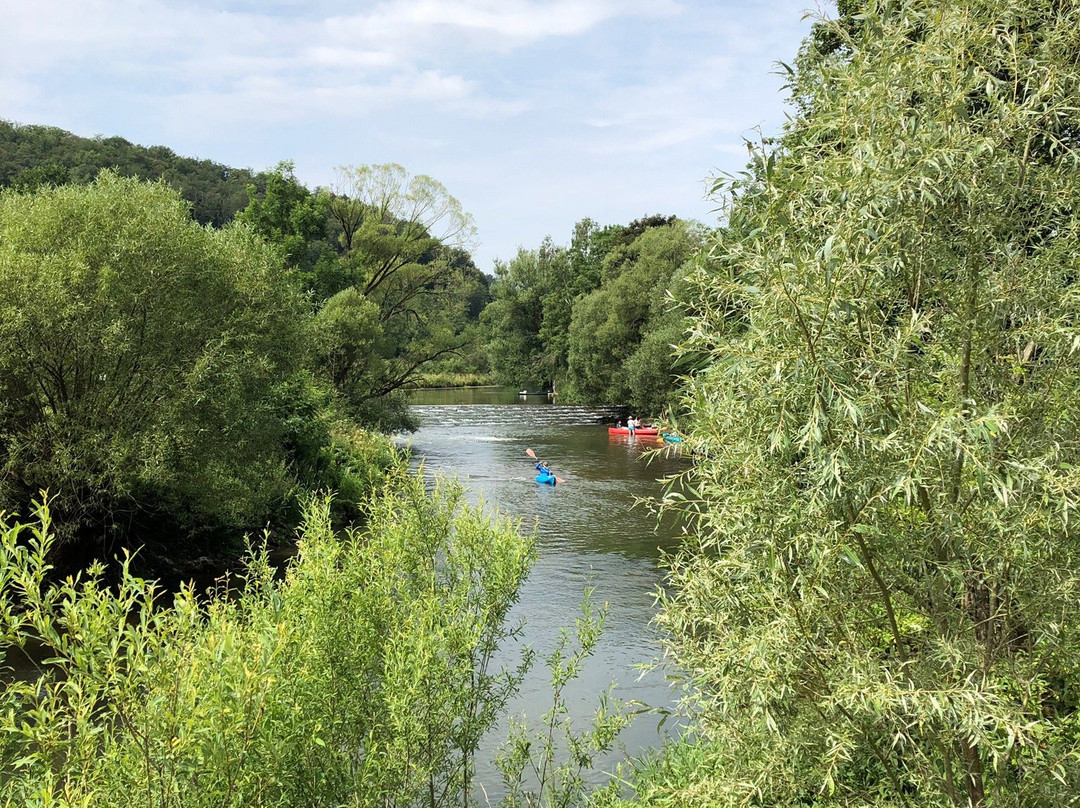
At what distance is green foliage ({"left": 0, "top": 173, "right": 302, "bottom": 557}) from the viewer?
13.9 metres

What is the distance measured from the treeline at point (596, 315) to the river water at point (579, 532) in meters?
3.33

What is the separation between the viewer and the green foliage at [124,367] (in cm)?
1393

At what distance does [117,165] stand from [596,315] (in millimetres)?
31835

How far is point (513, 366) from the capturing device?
6512cm

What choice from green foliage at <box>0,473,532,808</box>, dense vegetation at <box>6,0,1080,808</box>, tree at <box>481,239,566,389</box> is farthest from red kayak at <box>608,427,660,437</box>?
dense vegetation at <box>6,0,1080,808</box>

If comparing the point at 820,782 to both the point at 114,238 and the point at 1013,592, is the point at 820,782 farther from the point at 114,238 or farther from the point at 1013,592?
the point at 114,238

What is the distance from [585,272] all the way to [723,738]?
59251mm

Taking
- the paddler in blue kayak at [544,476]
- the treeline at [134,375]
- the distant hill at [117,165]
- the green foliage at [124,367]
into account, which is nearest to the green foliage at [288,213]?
the distant hill at [117,165]

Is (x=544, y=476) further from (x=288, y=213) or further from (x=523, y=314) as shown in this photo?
(x=523, y=314)

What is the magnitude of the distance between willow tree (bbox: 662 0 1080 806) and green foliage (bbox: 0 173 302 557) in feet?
40.0

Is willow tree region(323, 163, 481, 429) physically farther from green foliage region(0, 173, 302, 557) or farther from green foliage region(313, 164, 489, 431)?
green foliage region(0, 173, 302, 557)

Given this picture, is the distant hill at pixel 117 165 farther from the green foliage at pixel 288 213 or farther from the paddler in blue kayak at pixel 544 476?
the paddler in blue kayak at pixel 544 476

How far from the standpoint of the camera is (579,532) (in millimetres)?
20594

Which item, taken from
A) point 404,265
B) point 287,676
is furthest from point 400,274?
point 287,676
